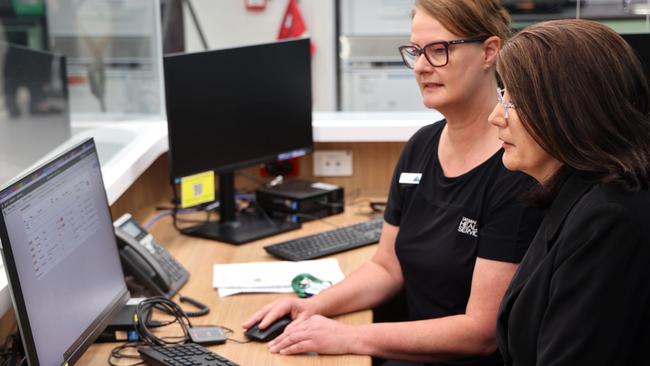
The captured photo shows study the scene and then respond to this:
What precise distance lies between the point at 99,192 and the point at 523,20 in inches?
125

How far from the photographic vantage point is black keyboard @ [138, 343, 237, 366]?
5.55 feet

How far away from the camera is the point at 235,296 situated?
2.12 meters

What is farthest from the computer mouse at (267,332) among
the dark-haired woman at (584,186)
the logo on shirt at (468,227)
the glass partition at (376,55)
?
the glass partition at (376,55)

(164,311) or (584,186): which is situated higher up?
(584,186)

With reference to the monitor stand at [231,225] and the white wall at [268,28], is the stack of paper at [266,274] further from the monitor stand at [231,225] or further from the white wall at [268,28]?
the white wall at [268,28]

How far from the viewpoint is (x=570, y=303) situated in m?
1.35

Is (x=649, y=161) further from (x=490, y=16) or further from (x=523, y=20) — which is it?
(x=523, y=20)

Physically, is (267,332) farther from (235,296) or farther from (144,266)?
(144,266)

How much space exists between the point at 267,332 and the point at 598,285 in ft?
2.48

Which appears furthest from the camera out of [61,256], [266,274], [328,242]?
[328,242]

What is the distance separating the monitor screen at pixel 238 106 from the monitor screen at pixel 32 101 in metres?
0.41

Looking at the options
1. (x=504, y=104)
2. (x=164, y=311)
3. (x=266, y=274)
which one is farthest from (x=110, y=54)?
(x=504, y=104)

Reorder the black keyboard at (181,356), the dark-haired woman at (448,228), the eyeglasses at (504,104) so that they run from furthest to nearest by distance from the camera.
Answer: the dark-haired woman at (448,228)
the black keyboard at (181,356)
the eyeglasses at (504,104)

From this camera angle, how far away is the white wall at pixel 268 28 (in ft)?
16.5
